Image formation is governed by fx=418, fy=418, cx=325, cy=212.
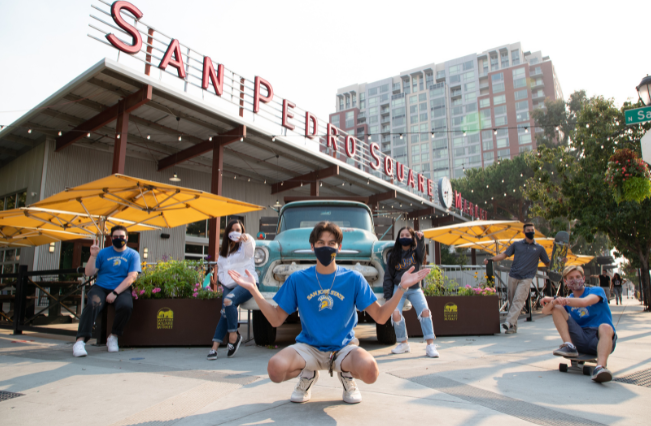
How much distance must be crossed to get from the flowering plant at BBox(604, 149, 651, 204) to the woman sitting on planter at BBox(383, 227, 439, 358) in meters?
5.61

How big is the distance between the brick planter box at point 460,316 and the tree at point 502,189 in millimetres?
30314

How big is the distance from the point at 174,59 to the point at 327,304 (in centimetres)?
1196

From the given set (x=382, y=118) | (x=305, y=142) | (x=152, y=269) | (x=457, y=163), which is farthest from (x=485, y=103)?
(x=152, y=269)

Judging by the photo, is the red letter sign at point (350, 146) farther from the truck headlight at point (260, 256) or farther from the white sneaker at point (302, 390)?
the white sneaker at point (302, 390)

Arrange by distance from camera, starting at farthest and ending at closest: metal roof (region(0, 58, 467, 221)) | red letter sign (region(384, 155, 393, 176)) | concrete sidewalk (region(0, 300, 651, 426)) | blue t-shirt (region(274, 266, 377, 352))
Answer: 1. red letter sign (region(384, 155, 393, 176))
2. metal roof (region(0, 58, 467, 221))
3. blue t-shirt (region(274, 266, 377, 352))
4. concrete sidewalk (region(0, 300, 651, 426))

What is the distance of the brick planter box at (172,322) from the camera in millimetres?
5699

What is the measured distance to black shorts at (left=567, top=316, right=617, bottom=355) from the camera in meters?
3.88

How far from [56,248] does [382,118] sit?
76782 millimetres

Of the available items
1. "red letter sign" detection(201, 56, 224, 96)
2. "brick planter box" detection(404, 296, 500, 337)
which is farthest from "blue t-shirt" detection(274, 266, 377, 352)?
"red letter sign" detection(201, 56, 224, 96)

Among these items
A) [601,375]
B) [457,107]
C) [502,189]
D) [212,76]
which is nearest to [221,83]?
[212,76]

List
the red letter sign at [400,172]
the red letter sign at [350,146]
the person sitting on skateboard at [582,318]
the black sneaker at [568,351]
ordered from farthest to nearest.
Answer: the red letter sign at [400,172] → the red letter sign at [350,146] → the black sneaker at [568,351] → the person sitting on skateboard at [582,318]

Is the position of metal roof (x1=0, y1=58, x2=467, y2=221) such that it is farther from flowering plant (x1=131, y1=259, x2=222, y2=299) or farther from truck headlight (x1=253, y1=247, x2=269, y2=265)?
truck headlight (x1=253, y1=247, x2=269, y2=265)

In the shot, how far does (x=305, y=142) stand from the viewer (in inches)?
671

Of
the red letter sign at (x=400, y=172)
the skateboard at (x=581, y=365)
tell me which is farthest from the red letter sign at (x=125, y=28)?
the red letter sign at (x=400, y=172)
